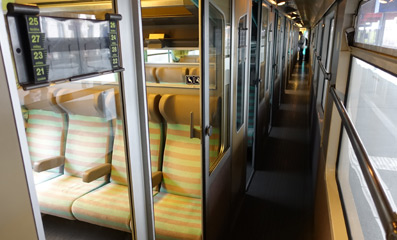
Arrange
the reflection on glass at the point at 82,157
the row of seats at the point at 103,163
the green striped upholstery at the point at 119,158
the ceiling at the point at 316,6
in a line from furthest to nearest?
1. the ceiling at the point at 316,6
2. the green striped upholstery at the point at 119,158
3. the row of seats at the point at 103,163
4. the reflection on glass at the point at 82,157

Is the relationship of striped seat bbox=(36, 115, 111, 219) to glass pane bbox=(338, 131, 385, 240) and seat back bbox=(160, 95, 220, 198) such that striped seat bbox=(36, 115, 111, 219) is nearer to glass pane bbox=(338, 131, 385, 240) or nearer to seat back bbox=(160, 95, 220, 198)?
seat back bbox=(160, 95, 220, 198)

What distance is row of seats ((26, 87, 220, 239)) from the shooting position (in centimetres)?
106

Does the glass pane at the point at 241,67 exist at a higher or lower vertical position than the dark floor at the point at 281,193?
higher

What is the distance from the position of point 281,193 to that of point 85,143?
107 inches

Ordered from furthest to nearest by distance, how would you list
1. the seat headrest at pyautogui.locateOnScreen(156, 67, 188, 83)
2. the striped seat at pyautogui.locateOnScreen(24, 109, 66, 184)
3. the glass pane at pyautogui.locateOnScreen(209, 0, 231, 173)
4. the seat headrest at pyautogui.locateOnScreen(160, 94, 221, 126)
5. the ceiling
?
the ceiling < the seat headrest at pyautogui.locateOnScreen(156, 67, 188, 83) < the seat headrest at pyautogui.locateOnScreen(160, 94, 221, 126) < the glass pane at pyautogui.locateOnScreen(209, 0, 231, 173) < the striped seat at pyautogui.locateOnScreen(24, 109, 66, 184)

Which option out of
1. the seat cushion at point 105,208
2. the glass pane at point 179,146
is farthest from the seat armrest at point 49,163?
the glass pane at point 179,146

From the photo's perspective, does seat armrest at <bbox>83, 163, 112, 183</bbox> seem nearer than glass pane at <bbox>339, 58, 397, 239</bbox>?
No

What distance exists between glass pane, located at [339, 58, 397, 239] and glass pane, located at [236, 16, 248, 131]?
1.03 metres

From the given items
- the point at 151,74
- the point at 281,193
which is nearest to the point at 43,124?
the point at 151,74

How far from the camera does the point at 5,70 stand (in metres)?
0.62

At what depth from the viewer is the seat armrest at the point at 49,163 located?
90 centimetres

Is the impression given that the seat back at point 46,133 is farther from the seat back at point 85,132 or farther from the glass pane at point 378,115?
the glass pane at point 378,115

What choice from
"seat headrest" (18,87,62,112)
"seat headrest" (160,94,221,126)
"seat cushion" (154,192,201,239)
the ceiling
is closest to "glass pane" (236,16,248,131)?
"seat headrest" (160,94,221,126)

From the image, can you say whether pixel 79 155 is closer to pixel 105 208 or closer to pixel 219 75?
pixel 105 208
